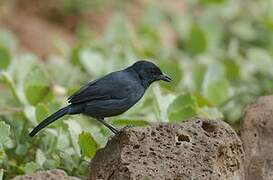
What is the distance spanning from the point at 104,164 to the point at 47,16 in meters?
4.33

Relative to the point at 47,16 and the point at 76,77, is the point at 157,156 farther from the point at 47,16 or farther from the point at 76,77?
the point at 47,16

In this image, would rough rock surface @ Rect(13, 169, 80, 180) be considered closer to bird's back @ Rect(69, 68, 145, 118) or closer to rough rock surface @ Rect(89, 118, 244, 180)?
rough rock surface @ Rect(89, 118, 244, 180)

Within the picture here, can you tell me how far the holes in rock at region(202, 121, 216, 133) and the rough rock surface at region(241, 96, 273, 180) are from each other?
0.84 feet

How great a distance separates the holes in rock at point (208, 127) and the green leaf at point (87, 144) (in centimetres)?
42

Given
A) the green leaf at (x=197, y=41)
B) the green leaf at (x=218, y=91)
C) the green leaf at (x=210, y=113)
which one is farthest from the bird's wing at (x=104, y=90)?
the green leaf at (x=197, y=41)

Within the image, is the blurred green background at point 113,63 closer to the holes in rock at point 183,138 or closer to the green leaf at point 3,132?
the green leaf at point 3,132

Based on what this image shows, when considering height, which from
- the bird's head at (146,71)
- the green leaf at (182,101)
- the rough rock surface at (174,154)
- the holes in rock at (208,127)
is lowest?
the rough rock surface at (174,154)

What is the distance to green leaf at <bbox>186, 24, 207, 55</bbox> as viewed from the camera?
5242 millimetres

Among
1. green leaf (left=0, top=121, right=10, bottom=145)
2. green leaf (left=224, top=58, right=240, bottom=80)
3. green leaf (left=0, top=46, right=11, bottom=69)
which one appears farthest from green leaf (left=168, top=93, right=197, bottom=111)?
green leaf (left=224, top=58, right=240, bottom=80)

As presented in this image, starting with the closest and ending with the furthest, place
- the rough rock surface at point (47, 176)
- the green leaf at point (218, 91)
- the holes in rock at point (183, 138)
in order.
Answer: the rough rock surface at point (47, 176), the holes in rock at point (183, 138), the green leaf at point (218, 91)

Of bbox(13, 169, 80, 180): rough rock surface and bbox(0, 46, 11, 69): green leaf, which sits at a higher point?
bbox(0, 46, 11, 69): green leaf

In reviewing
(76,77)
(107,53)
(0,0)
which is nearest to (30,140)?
(76,77)

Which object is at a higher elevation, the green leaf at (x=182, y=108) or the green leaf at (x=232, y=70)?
the green leaf at (x=232, y=70)

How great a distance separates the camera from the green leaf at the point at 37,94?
141 inches
